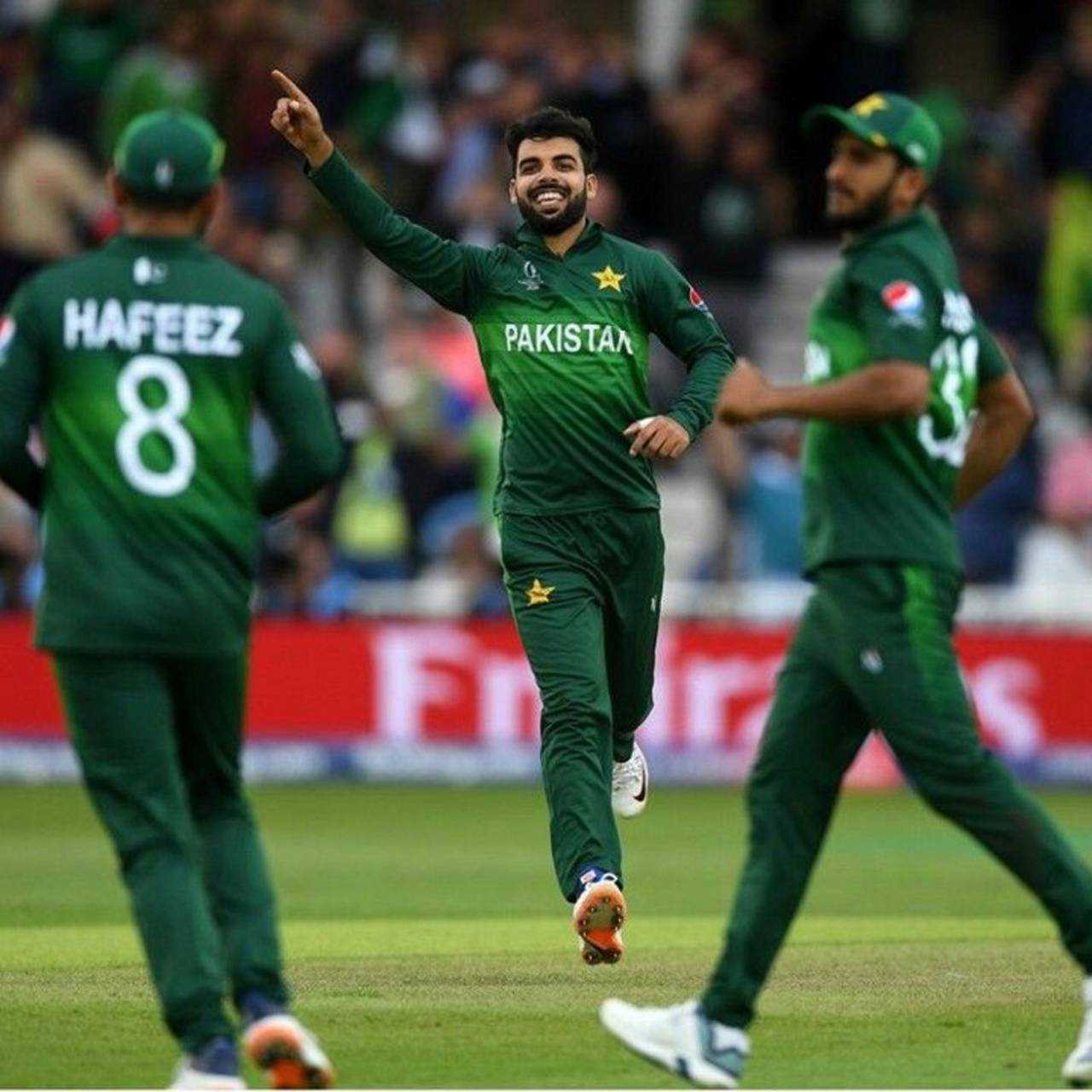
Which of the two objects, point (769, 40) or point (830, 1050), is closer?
point (830, 1050)

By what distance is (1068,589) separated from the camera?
1836 cm

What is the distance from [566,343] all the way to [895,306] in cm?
258

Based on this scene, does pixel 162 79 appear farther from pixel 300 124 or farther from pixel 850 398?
pixel 850 398

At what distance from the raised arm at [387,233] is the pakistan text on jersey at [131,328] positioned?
224 centimetres

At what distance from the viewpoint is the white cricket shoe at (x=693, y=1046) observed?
7.22 meters

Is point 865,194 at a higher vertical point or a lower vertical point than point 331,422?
higher

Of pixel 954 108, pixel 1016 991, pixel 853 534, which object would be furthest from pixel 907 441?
pixel 954 108

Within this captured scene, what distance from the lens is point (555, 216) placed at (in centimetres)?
972

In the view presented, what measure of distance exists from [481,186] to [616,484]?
10.6 m

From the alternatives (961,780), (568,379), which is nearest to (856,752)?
(961,780)

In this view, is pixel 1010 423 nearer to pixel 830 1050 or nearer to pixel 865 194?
pixel 865 194

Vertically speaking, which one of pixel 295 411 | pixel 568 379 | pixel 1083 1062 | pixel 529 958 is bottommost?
pixel 529 958

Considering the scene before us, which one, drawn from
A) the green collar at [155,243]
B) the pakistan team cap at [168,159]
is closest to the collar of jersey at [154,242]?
the green collar at [155,243]

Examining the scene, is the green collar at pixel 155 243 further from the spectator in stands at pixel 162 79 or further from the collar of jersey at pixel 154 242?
the spectator in stands at pixel 162 79
